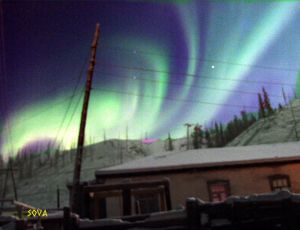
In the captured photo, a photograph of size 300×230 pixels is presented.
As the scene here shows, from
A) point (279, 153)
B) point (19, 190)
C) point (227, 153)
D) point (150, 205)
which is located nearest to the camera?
point (150, 205)

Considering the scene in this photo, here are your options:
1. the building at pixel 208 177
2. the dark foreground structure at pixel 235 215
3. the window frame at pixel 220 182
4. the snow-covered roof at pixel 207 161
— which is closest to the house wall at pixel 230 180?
the building at pixel 208 177

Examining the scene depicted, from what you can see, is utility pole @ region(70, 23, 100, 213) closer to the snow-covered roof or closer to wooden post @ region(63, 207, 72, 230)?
the snow-covered roof

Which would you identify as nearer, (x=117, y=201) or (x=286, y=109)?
(x=117, y=201)


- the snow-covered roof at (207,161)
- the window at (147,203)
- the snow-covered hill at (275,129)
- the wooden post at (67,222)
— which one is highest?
the snow-covered hill at (275,129)

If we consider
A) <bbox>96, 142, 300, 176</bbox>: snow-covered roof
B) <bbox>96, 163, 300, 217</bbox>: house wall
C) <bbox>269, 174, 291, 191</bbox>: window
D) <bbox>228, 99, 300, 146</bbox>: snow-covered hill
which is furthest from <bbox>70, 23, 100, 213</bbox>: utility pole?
<bbox>228, 99, 300, 146</bbox>: snow-covered hill

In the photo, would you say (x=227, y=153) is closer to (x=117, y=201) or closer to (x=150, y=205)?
(x=150, y=205)

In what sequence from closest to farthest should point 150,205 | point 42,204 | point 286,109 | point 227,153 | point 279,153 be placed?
point 150,205 < point 279,153 < point 227,153 < point 42,204 < point 286,109

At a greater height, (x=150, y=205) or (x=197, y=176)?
(x=197, y=176)

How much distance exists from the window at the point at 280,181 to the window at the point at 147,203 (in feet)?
21.3

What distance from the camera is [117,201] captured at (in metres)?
15.9

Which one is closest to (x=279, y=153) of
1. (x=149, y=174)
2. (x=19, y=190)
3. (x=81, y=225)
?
(x=149, y=174)

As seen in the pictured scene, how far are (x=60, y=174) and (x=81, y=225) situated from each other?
152293 mm

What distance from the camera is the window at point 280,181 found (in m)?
16.4

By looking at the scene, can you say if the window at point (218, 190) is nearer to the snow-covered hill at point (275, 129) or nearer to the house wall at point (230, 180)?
the house wall at point (230, 180)
